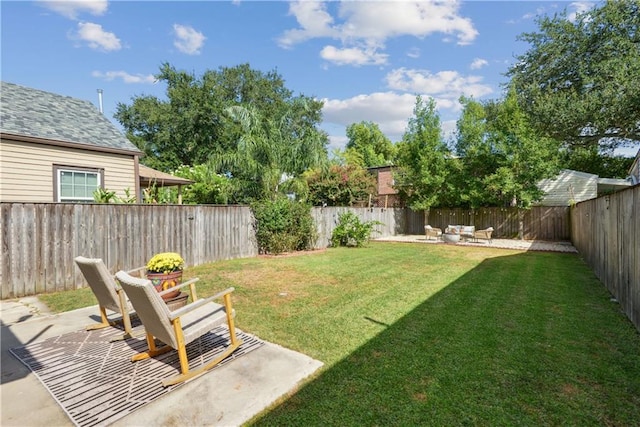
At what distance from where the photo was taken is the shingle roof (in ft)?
28.0

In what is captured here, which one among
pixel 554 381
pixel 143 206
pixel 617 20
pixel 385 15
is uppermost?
pixel 617 20

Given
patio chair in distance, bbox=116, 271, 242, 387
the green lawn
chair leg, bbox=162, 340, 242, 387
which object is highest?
patio chair in distance, bbox=116, 271, 242, 387

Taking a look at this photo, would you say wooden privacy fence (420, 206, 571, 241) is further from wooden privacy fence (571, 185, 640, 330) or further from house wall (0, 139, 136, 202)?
house wall (0, 139, 136, 202)

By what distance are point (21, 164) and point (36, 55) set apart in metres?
7.05

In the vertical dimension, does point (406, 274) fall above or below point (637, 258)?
below

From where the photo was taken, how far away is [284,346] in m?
3.48

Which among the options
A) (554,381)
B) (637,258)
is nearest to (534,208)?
(637,258)

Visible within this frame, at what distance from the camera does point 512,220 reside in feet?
Result: 55.2

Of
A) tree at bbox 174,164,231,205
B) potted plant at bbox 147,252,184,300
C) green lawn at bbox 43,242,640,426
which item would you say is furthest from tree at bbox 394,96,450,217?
potted plant at bbox 147,252,184,300

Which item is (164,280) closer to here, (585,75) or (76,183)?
(76,183)

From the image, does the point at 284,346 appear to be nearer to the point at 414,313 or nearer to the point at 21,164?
the point at 414,313

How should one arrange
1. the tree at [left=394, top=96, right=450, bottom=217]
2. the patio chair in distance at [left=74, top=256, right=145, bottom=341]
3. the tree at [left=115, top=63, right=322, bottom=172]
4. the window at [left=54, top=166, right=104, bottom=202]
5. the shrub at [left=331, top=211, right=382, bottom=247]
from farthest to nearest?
the tree at [left=115, top=63, right=322, bottom=172] → the tree at [left=394, top=96, right=450, bottom=217] → the shrub at [left=331, top=211, right=382, bottom=247] → the window at [left=54, top=166, right=104, bottom=202] → the patio chair in distance at [left=74, top=256, right=145, bottom=341]

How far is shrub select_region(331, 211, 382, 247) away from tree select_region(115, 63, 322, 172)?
563 inches

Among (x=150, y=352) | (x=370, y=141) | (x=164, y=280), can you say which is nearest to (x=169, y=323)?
(x=150, y=352)
